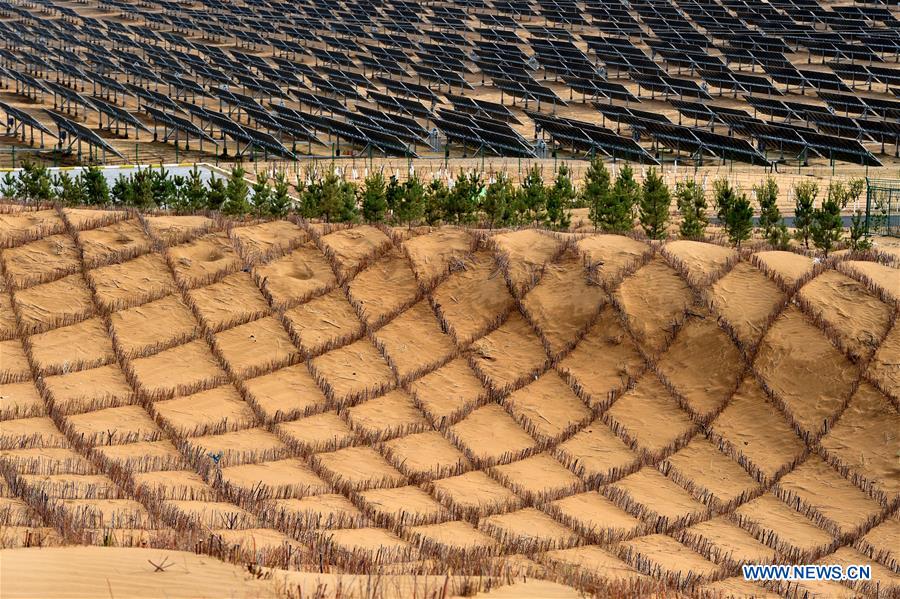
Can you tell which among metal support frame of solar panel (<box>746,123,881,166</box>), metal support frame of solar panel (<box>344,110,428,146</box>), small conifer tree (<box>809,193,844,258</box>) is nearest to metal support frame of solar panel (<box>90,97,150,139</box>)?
metal support frame of solar panel (<box>344,110,428,146</box>)

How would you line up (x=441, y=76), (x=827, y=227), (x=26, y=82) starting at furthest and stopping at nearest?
1. (x=441, y=76)
2. (x=26, y=82)
3. (x=827, y=227)

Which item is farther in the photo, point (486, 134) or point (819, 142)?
point (486, 134)

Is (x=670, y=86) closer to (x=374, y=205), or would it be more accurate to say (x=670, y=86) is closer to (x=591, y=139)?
(x=591, y=139)

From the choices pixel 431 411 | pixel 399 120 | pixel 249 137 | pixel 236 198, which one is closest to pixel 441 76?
pixel 399 120

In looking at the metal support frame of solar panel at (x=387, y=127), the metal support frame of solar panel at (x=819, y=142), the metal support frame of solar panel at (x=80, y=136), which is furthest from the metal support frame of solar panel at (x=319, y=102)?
the metal support frame of solar panel at (x=819, y=142)

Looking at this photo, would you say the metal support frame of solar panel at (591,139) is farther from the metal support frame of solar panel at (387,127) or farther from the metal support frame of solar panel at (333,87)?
the metal support frame of solar panel at (333,87)
